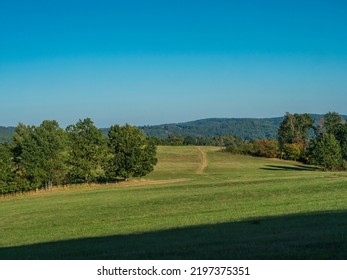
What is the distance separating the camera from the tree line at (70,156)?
233ft

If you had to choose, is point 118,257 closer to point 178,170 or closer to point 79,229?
point 79,229

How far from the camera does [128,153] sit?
268ft

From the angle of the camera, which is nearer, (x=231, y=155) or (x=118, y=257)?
(x=118, y=257)

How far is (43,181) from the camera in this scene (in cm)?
7569

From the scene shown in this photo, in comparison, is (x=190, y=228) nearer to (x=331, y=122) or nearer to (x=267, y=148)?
(x=331, y=122)

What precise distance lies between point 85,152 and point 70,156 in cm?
263

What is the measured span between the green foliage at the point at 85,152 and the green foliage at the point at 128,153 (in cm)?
212

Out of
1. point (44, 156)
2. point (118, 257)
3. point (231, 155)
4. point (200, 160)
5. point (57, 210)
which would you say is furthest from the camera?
point (231, 155)

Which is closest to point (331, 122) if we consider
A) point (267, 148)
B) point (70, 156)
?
point (267, 148)

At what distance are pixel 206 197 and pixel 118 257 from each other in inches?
1201

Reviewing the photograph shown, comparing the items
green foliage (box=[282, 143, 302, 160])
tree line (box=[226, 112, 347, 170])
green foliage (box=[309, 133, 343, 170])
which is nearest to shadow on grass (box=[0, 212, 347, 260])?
green foliage (box=[309, 133, 343, 170])

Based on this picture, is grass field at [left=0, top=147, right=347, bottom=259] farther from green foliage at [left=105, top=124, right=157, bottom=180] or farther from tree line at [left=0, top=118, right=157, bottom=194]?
green foliage at [left=105, top=124, right=157, bottom=180]

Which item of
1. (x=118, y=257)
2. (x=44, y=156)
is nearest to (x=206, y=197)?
(x=118, y=257)
